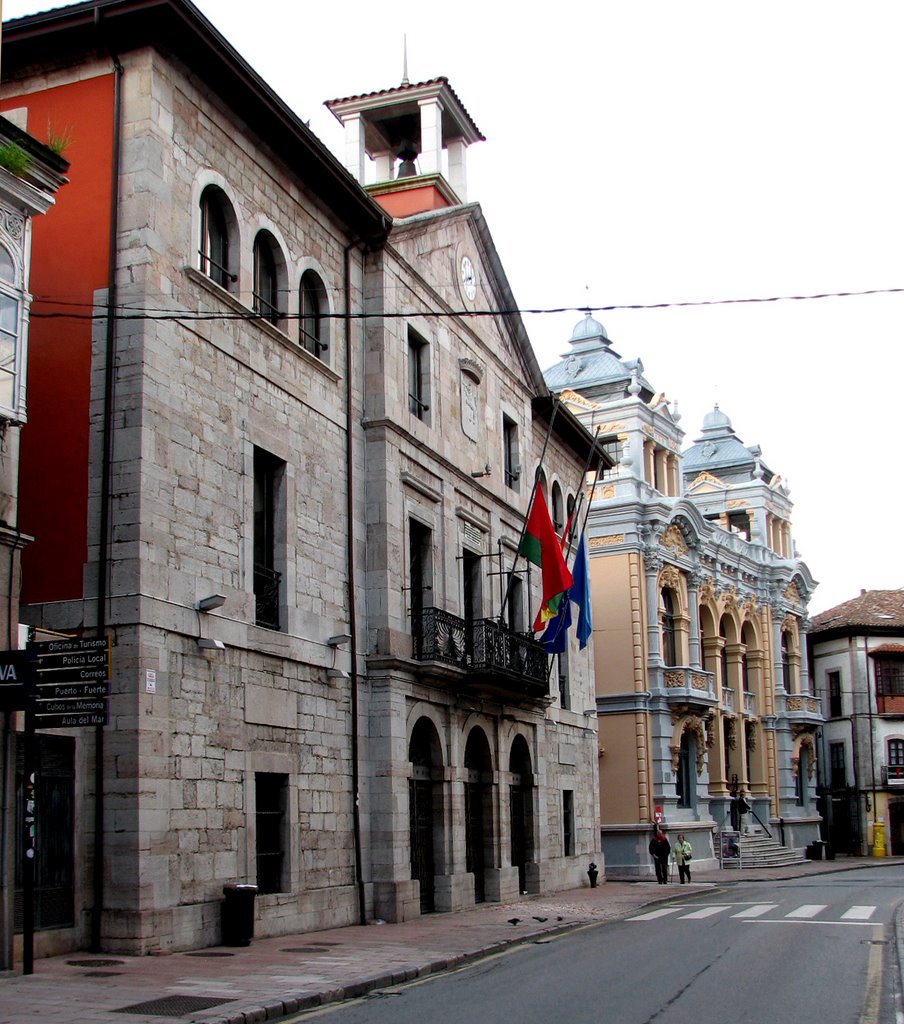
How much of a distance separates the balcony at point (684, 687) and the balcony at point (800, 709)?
1029cm

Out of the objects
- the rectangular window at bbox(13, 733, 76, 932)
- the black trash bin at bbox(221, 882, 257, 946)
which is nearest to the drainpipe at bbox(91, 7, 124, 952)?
the rectangular window at bbox(13, 733, 76, 932)

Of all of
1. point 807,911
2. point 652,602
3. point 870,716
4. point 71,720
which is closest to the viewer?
point 71,720

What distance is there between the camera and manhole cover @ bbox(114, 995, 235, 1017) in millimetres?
11352

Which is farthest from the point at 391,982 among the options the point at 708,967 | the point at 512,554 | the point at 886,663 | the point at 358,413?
the point at 886,663

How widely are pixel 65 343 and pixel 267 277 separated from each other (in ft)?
14.3

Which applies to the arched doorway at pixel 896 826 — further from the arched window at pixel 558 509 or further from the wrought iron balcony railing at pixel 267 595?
the wrought iron balcony railing at pixel 267 595

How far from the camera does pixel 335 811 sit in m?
20.7

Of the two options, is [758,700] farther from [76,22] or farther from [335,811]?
[76,22]

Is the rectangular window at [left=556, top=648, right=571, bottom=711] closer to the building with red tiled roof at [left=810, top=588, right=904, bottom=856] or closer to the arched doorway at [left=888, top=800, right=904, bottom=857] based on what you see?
the building with red tiled roof at [left=810, top=588, right=904, bottom=856]

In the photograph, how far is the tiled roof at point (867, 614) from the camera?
210 feet

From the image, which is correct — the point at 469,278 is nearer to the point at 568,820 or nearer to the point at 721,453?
the point at 568,820

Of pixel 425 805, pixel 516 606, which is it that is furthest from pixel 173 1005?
pixel 516 606

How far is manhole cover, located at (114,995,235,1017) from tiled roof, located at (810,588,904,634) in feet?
182

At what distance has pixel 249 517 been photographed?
18.9 m
